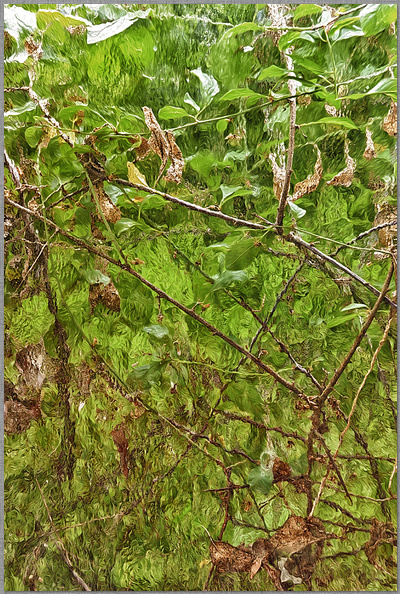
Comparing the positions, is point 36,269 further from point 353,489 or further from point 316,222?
point 353,489

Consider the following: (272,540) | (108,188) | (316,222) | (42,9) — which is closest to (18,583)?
(272,540)

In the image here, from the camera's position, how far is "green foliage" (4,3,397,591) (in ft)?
3.09

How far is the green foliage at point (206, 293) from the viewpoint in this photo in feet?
3.09

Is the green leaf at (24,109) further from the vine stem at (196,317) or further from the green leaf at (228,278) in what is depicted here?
the green leaf at (228,278)

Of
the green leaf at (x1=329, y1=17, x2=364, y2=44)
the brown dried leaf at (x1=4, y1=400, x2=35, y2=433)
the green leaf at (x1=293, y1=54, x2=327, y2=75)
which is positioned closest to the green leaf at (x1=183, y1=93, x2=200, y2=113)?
the green leaf at (x1=293, y1=54, x2=327, y2=75)

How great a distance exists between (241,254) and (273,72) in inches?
15.1

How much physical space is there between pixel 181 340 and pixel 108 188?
374mm

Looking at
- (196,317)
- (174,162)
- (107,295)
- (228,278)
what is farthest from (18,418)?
(174,162)

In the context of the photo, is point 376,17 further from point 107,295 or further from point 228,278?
point 107,295

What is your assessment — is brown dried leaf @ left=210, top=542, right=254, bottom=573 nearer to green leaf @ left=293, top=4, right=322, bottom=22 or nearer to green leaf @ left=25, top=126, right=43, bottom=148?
green leaf @ left=25, top=126, right=43, bottom=148

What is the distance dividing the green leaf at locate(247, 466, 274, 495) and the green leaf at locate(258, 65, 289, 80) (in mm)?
840

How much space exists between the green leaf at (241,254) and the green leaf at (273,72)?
350 mm

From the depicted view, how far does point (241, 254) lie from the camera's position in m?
0.89

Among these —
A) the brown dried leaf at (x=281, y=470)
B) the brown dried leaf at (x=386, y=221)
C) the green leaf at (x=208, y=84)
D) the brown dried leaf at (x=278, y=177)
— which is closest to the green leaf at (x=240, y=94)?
the green leaf at (x=208, y=84)
